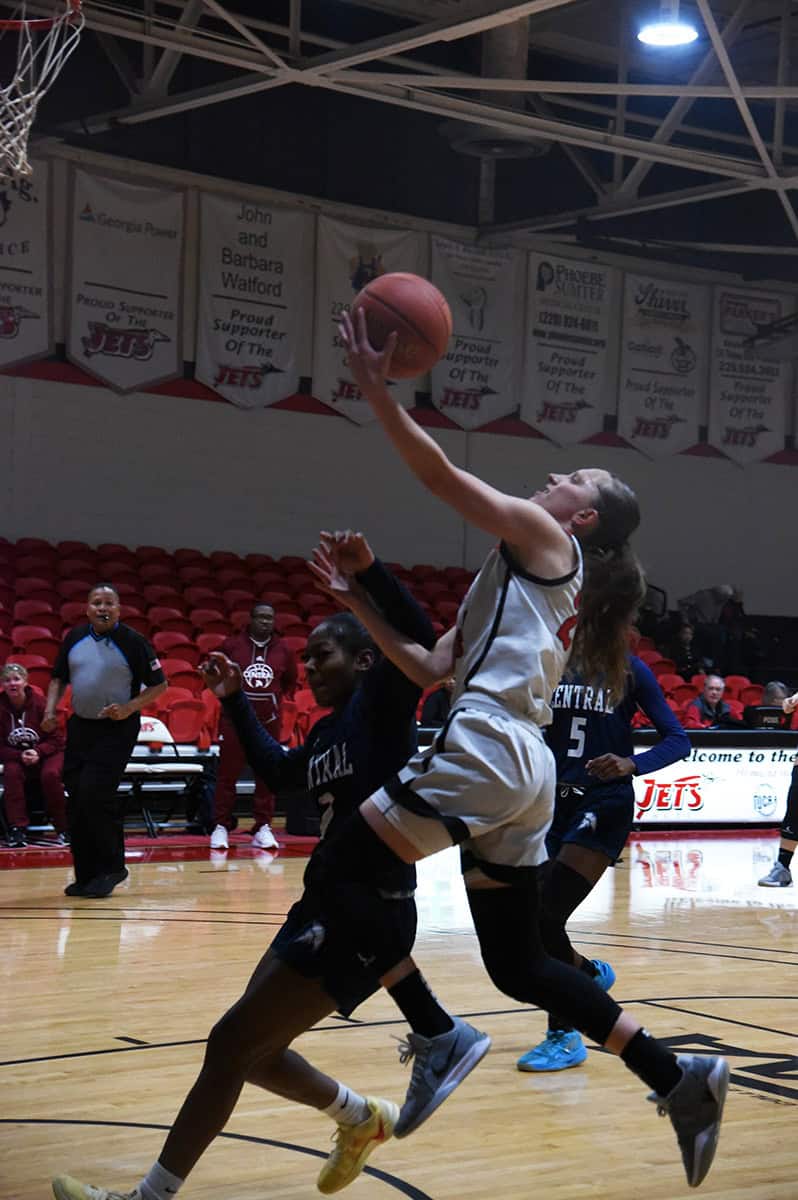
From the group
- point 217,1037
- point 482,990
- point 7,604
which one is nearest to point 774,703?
point 7,604

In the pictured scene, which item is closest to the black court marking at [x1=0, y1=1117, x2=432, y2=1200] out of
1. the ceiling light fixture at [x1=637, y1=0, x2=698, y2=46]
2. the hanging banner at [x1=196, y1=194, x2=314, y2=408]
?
the ceiling light fixture at [x1=637, y1=0, x2=698, y2=46]

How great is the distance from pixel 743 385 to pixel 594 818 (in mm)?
18396

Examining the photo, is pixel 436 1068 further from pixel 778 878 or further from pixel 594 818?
pixel 778 878

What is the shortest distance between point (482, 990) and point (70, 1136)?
2.88m

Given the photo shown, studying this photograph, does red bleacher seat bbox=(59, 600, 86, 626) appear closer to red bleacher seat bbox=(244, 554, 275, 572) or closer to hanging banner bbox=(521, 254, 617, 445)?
red bleacher seat bbox=(244, 554, 275, 572)

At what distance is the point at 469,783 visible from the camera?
345cm

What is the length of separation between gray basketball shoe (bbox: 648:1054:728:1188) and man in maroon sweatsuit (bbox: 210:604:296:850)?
9184 millimetres

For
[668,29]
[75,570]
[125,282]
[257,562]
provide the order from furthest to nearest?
[257,562] → [125,282] → [75,570] → [668,29]

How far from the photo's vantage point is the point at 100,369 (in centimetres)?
1827

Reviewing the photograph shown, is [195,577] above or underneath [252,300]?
underneath

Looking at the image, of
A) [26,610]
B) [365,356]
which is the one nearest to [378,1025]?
[365,356]

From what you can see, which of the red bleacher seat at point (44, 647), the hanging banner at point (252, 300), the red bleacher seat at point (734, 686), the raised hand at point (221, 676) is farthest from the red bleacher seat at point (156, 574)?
the raised hand at point (221, 676)

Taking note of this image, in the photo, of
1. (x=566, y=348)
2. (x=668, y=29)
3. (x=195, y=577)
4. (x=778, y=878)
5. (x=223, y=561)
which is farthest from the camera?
(x=566, y=348)

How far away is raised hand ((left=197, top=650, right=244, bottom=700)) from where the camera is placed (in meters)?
4.09
